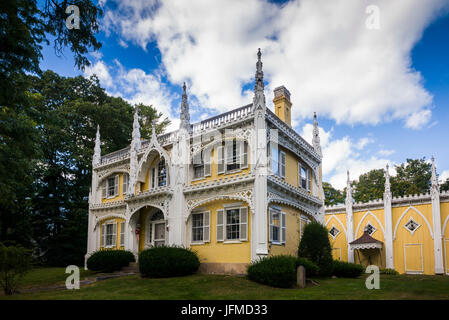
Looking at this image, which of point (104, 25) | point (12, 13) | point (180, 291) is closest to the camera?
point (12, 13)

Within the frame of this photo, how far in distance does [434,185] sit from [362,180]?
75.1 ft

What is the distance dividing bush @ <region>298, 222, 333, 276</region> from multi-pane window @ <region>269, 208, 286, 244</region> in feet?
5.02

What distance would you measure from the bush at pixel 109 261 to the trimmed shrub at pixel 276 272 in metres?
9.97

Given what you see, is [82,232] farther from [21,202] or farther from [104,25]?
[104,25]

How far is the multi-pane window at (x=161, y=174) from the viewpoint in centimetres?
2336

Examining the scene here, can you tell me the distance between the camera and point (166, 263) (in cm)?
1697

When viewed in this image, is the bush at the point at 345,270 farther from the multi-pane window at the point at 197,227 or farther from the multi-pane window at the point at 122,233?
the multi-pane window at the point at 122,233

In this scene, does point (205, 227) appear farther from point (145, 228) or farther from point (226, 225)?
point (145, 228)

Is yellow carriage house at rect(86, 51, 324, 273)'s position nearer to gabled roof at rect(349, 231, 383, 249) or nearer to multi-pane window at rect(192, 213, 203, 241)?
multi-pane window at rect(192, 213, 203, 241)

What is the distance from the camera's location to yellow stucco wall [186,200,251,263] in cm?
1789

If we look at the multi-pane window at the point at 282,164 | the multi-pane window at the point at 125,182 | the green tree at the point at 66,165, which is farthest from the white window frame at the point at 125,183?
the multi-pane window at the point at 282,164

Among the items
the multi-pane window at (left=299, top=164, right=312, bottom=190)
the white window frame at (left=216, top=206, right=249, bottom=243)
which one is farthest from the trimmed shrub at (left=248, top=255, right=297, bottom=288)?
the multi-pane window at (left=299, top=164, right=312, bottom=190)

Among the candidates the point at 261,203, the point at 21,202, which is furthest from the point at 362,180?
the point at 21,202

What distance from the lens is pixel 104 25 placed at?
11773mm
